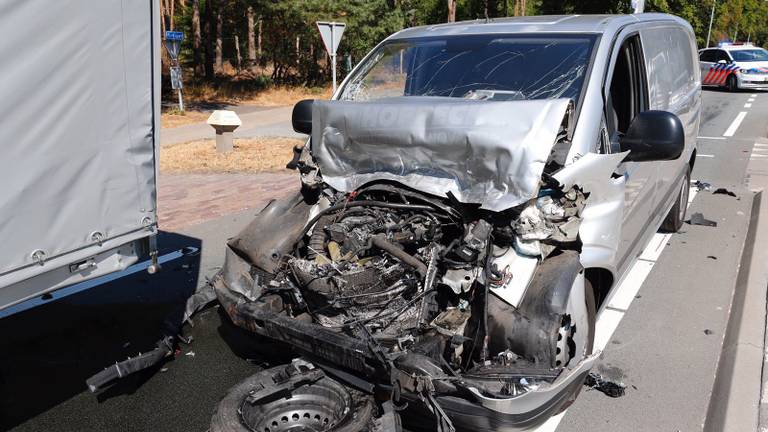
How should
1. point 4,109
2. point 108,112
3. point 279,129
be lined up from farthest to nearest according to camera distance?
point 279,129, point 108,112, point 4,109

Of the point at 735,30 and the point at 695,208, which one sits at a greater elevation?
the point at 735,30

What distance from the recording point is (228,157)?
11672mm

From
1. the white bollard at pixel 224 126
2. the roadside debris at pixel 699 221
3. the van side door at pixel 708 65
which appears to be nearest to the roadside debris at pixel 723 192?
the roadside debris at pixel 699 221

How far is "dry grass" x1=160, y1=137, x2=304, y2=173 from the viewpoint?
1078cm

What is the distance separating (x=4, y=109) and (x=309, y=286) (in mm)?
1594

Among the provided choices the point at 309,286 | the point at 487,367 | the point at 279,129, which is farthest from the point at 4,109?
the point at 279,129

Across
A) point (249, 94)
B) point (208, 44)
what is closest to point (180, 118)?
point (249, 94)

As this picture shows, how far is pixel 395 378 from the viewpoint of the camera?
263 cm

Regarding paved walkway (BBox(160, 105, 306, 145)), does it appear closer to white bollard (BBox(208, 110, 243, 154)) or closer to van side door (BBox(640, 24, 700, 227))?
white bollard (BBox(208, 110, 243, 154))

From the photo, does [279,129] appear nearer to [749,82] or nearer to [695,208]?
[695,208]

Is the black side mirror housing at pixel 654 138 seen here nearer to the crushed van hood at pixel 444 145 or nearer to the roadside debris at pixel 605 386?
the crushed van hood at pixel 444 145

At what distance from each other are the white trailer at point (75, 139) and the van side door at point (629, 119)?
9.34 feet

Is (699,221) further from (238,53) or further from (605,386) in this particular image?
(238,53)

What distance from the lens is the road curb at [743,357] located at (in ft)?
11.2
